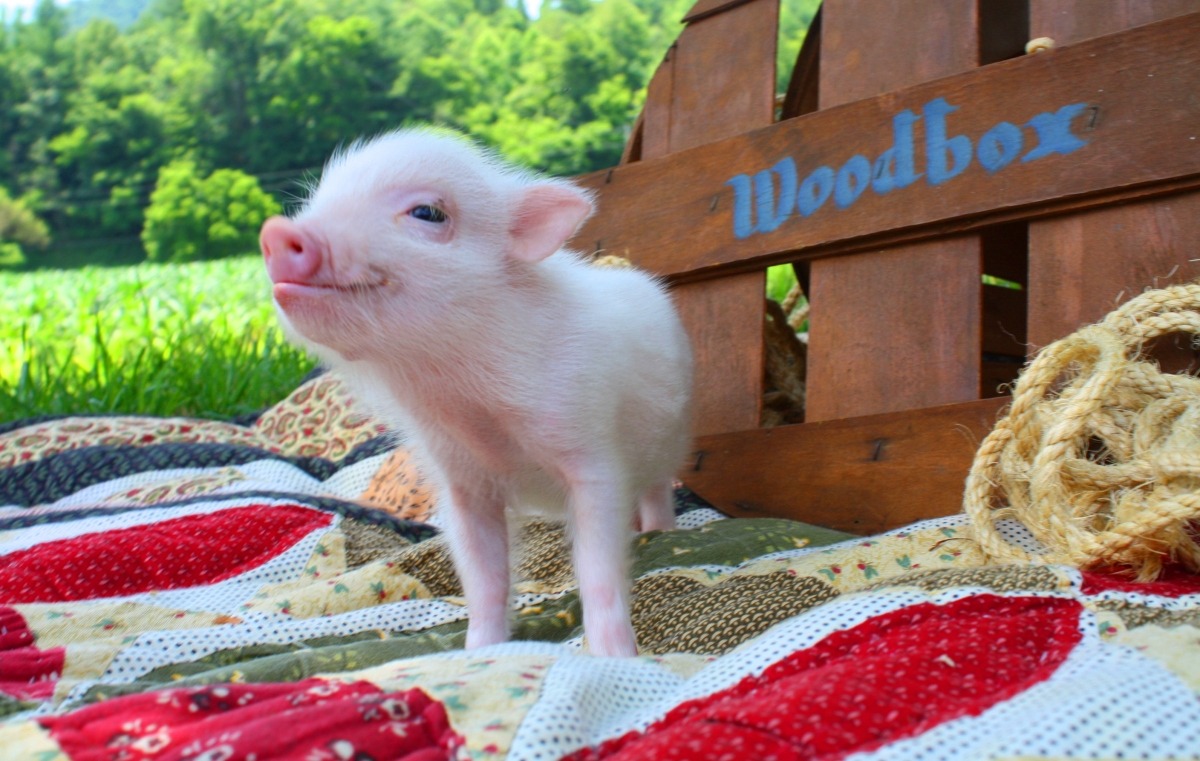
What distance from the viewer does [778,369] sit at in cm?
318

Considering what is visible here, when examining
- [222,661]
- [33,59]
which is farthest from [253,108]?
[222,661]

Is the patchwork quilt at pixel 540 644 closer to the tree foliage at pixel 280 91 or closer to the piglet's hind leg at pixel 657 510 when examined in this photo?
the piglet's hind leg at pixel 657 510

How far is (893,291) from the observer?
2379mm

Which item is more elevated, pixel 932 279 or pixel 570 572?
pixel 932 279

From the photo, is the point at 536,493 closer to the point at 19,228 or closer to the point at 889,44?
the point at 889,44

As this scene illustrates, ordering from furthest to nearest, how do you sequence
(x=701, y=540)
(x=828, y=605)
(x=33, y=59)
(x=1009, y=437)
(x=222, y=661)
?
(x=33, y=59)
(x=701, y=540)
(x=1009, y=437)
(x=222, y=661)
(x=828, y=605)

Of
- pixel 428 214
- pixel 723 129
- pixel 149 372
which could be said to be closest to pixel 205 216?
pixel 149 372

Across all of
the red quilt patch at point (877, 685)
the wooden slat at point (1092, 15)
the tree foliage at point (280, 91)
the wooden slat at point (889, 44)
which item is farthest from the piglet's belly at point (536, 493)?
the tree foliage at point (280, 91)

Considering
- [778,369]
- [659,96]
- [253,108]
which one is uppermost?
[253,108]

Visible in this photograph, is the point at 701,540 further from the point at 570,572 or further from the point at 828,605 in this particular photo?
the point at 828,605

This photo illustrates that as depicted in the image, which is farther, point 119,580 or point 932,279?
Result: point 932,279

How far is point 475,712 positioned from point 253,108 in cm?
2216

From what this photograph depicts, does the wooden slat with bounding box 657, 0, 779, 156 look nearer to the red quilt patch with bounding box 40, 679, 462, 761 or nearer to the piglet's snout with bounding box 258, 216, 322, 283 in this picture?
the piglet's snout with bounding box 258, 216, 322, 283

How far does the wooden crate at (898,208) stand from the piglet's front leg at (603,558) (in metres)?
0.82
